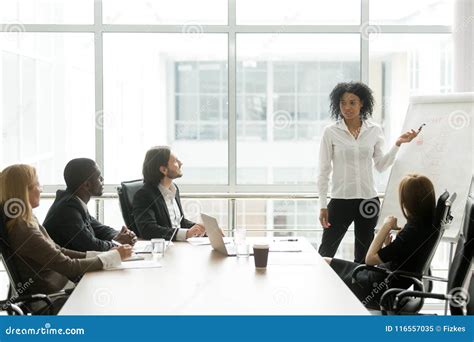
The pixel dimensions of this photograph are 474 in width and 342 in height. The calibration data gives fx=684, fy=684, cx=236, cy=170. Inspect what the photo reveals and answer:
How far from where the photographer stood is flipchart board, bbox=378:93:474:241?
4027 millimetres

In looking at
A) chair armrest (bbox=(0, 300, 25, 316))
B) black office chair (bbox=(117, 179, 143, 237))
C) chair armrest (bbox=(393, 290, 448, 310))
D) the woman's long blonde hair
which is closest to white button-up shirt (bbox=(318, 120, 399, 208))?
black office chair (bbox=(117, 179, 143, 237))

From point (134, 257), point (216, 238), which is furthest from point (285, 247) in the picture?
point (134, 257)

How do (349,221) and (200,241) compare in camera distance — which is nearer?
(200,241)

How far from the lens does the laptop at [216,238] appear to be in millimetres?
3133

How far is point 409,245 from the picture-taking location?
307 cm

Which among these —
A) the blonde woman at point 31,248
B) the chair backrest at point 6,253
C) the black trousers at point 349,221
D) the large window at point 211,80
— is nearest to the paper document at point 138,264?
the blonde woman at point 31,248

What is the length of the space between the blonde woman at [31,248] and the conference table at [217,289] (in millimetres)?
90

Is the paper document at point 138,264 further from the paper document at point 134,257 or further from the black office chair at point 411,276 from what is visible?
the black office chair at point 411,276

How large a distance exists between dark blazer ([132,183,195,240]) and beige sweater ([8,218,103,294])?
2.68 ft

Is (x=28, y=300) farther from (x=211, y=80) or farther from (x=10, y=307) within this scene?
(x=211, y=80)

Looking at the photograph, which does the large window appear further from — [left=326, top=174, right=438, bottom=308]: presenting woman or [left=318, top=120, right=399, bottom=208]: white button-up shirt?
[left=326, top=174, right=438, bottom=308]: presenting woman

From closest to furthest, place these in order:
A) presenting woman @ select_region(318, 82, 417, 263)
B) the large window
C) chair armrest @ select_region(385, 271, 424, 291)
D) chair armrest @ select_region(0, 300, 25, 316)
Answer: chair armrest @ select_region(0, 300, 25, 316)
chair armrest @ select_region(385, 271, 424, 291)
presenting woman @ select_region(318, 82, 417, 263)
the large window

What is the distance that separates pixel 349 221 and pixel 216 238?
4.11 feet
